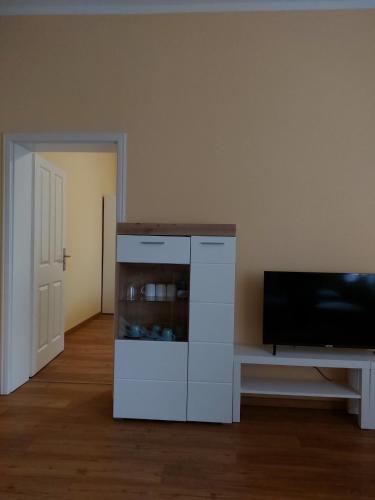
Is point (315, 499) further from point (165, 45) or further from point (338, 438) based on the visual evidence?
point (165, 45)

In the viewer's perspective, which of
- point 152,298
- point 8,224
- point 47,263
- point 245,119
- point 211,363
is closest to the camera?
point 211,363

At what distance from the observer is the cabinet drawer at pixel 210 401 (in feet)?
8.81

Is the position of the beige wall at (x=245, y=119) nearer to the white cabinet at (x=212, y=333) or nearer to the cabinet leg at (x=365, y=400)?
the white cabinet at (x=212, y=333)

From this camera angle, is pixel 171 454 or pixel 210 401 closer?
pixel 171 454

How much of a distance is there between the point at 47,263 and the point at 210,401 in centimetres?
215

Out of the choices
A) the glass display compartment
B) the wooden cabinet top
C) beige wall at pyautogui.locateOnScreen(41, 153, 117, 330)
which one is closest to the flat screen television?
the wooden cabinet top

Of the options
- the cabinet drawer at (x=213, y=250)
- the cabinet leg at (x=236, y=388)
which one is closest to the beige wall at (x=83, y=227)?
the cabinet drawer at (x=213, y=250)

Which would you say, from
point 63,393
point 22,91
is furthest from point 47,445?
point 22,91

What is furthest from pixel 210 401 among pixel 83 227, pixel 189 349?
pixel 83 227

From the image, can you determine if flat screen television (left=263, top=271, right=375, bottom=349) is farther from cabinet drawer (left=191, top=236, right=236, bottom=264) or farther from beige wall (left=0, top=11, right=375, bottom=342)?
cabinet drawer (left=191, top=236, right=236, bottom=264)

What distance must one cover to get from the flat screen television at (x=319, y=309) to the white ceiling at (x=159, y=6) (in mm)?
2064

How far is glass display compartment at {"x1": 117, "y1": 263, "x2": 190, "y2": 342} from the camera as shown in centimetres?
288

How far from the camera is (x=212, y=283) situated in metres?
2.70

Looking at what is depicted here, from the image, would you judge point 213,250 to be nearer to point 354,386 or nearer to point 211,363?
point 211,363
